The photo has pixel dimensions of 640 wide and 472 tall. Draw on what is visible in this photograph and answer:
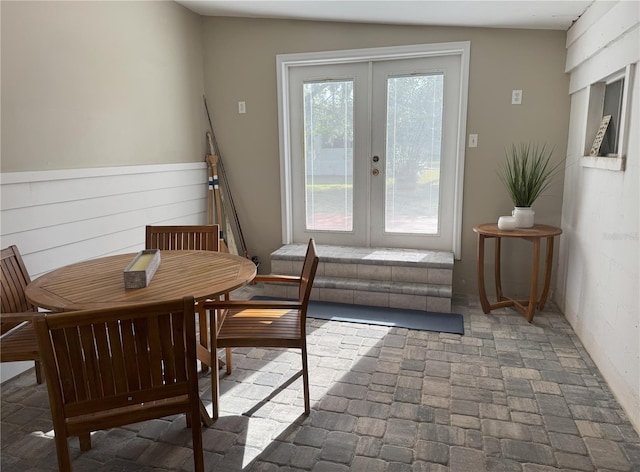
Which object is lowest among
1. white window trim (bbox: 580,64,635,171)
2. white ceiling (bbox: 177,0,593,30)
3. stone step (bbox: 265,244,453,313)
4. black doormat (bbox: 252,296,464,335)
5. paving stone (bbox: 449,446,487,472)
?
paving stone (bbox: 449,446,487,472)

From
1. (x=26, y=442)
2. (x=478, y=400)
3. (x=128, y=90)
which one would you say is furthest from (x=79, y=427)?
(x=128, y=90)

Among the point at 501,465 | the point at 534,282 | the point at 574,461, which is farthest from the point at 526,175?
the point at 501,465

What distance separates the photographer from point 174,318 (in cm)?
138

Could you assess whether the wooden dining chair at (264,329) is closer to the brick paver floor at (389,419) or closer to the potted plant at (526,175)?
the brick paver floor at (389,419)

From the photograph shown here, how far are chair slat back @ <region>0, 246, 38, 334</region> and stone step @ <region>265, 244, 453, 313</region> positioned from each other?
203 cm

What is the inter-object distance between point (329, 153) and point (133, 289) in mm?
2571

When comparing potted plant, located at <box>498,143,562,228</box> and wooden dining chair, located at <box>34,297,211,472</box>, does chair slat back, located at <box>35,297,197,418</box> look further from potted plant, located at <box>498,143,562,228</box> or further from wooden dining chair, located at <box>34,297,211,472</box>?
potted plant, located at <box>498,143,562,228</box>

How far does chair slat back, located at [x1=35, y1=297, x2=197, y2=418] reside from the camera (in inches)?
50.3

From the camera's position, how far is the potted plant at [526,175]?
3.19 meters

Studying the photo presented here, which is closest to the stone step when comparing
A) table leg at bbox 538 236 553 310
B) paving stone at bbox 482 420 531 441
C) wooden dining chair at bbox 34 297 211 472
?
table leg at bbox 538 236 553 310

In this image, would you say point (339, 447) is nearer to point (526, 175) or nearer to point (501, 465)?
point (501, 465)

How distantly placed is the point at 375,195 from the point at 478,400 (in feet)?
7.13

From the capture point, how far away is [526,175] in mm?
3359

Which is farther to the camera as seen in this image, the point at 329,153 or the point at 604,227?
the point at 329,153
